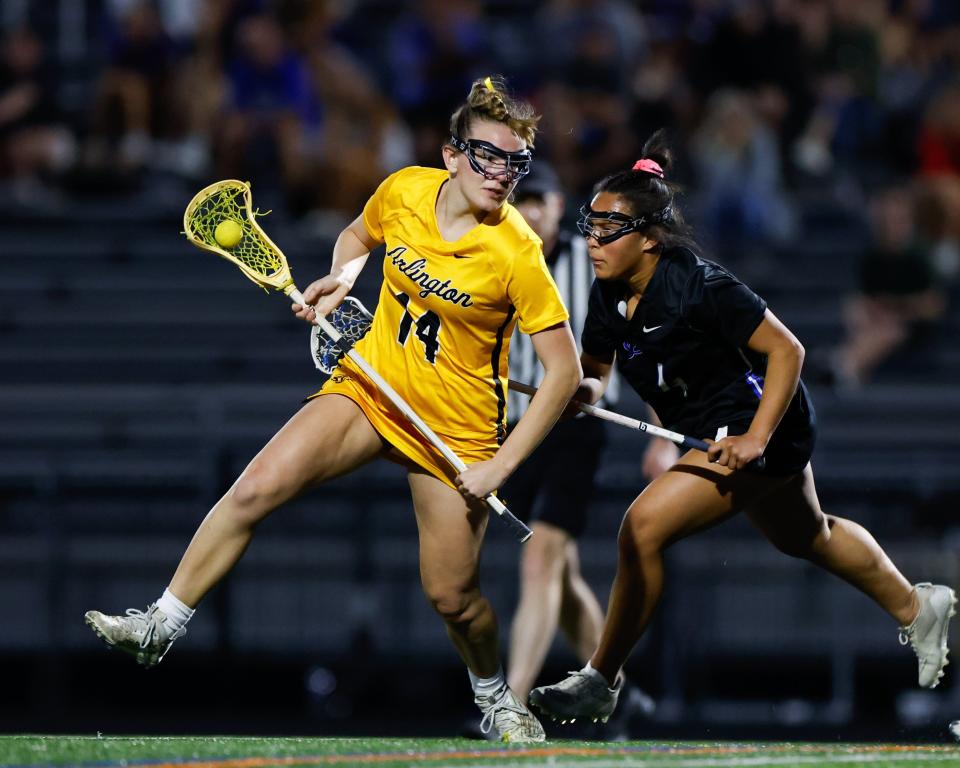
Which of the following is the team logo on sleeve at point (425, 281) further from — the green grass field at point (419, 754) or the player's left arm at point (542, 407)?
the green grass field at point (419, 754)

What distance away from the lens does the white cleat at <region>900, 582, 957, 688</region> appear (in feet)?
19.6

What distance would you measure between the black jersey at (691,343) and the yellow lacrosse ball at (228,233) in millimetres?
1188

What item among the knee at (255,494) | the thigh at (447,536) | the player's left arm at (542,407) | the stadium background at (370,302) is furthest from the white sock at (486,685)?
the stadium background at (370,302)

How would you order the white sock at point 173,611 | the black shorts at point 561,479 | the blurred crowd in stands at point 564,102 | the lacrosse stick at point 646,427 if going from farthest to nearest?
the blurred crowd in stands at point 564,102
the black shorts at point 561,479
the lacrosse stick at point 646,427
the white sock at point 173,611

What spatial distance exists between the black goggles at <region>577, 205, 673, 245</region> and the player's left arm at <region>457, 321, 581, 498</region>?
0.33m

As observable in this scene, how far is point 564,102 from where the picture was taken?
1148 centimetres

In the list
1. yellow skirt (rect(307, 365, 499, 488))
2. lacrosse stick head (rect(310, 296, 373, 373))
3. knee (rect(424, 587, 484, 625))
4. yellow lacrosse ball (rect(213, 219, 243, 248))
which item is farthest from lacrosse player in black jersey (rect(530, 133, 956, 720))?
yellow lacrosse ball (rect(213, 219, 243, 248))

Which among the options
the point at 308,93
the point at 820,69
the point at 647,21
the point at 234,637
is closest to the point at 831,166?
the point at 820,69

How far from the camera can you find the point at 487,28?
42.8 feet

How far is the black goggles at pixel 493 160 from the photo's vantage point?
211 inches

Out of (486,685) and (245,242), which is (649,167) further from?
(486,685)

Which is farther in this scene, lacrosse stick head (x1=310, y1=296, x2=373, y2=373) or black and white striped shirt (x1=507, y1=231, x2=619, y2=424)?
black and white striped shirt (x1=507, y1=231, x2=619, y2=424)

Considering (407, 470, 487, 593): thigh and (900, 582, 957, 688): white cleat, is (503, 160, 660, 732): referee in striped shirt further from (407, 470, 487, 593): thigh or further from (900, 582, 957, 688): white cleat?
(900, 582, 957, 688): white cleat

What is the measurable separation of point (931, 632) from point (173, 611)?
2552 mm
